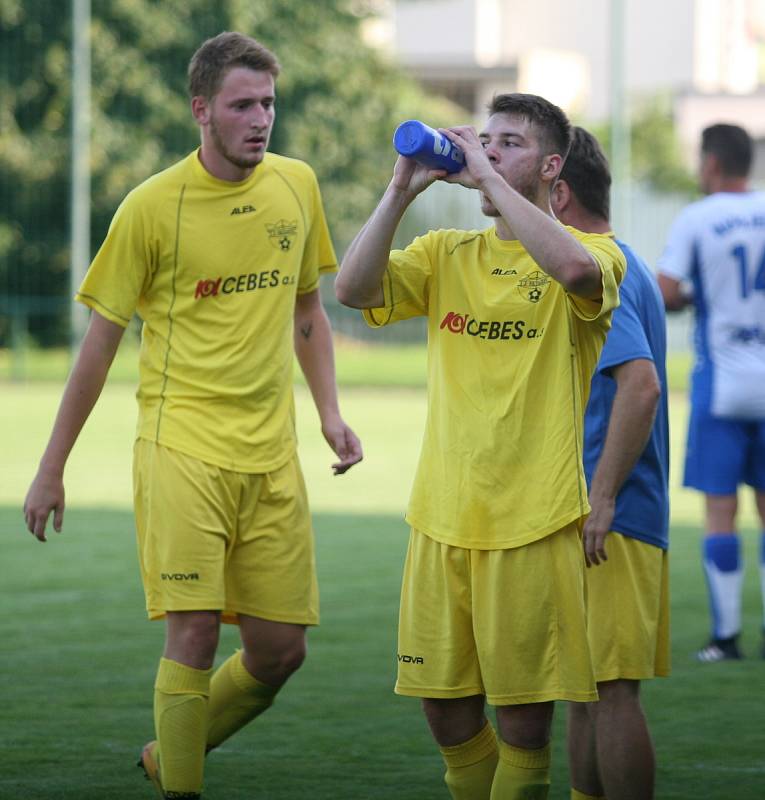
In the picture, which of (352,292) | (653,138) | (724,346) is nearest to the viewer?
(352,292)

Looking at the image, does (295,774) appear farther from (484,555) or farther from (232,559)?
(484,555)

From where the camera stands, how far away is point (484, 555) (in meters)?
4.10

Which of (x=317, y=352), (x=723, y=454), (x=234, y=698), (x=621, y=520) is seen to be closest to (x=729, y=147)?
(x=723, y=454)

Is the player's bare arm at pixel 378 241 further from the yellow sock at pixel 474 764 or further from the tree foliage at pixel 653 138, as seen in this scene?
the tree foliage at pixel 653 138

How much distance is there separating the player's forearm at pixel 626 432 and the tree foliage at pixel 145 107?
70.8 ft

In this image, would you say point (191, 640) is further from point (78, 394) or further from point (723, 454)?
point (723, 454)

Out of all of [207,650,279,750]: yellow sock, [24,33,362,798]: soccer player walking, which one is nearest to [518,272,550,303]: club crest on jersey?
[24,33,362,798]: soccer player walking

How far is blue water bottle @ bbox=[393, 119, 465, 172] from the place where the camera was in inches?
151

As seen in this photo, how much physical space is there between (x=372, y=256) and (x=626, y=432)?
876 millimetres

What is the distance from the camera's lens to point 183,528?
4.96m

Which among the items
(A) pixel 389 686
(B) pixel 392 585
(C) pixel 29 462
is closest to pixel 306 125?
(C) pixel 29 462

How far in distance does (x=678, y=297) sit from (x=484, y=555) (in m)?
3.39

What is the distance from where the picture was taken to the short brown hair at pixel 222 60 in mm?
5105

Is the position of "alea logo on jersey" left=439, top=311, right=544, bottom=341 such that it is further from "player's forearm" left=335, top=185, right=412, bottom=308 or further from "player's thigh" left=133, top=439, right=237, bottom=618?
"player's thigh" left=133, top=439, right=237, bottom=618
